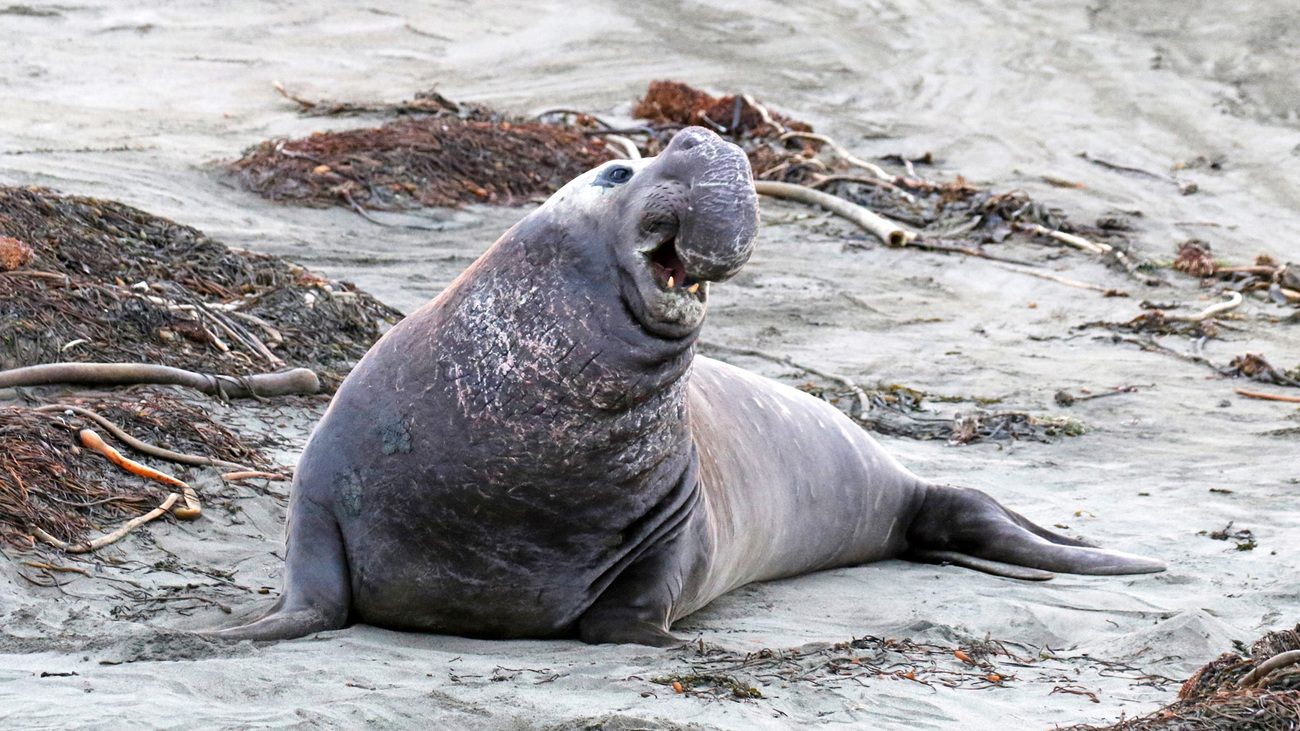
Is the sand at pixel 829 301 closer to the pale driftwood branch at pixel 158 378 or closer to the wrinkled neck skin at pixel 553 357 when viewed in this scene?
the pale driftwood branch at pixel 158 378

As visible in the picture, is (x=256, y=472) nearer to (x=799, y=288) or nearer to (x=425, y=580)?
(x=425, y=580)

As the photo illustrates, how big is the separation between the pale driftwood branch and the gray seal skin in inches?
68.1

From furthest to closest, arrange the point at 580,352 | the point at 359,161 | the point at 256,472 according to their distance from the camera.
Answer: the point at 359,161 < the point at 256,472 < the point at 580,352

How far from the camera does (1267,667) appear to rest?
3.05 metres

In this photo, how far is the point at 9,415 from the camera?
4410 millimetres

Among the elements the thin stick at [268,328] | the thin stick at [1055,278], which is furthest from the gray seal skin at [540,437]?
the thin stick at [1055,278]

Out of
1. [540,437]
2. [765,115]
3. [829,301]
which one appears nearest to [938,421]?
[829,301]

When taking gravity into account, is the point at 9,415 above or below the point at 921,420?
above

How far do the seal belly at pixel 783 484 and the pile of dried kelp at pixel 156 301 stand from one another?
6.69 feet

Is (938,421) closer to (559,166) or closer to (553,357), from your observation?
(553,357)

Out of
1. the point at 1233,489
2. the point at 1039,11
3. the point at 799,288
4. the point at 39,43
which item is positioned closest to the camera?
the point at 1233,489

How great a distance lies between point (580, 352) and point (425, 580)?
2.24 ft

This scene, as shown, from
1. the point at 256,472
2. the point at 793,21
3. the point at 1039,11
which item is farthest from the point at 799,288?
the point at 1039,11

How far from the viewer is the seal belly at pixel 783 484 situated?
435 cm
